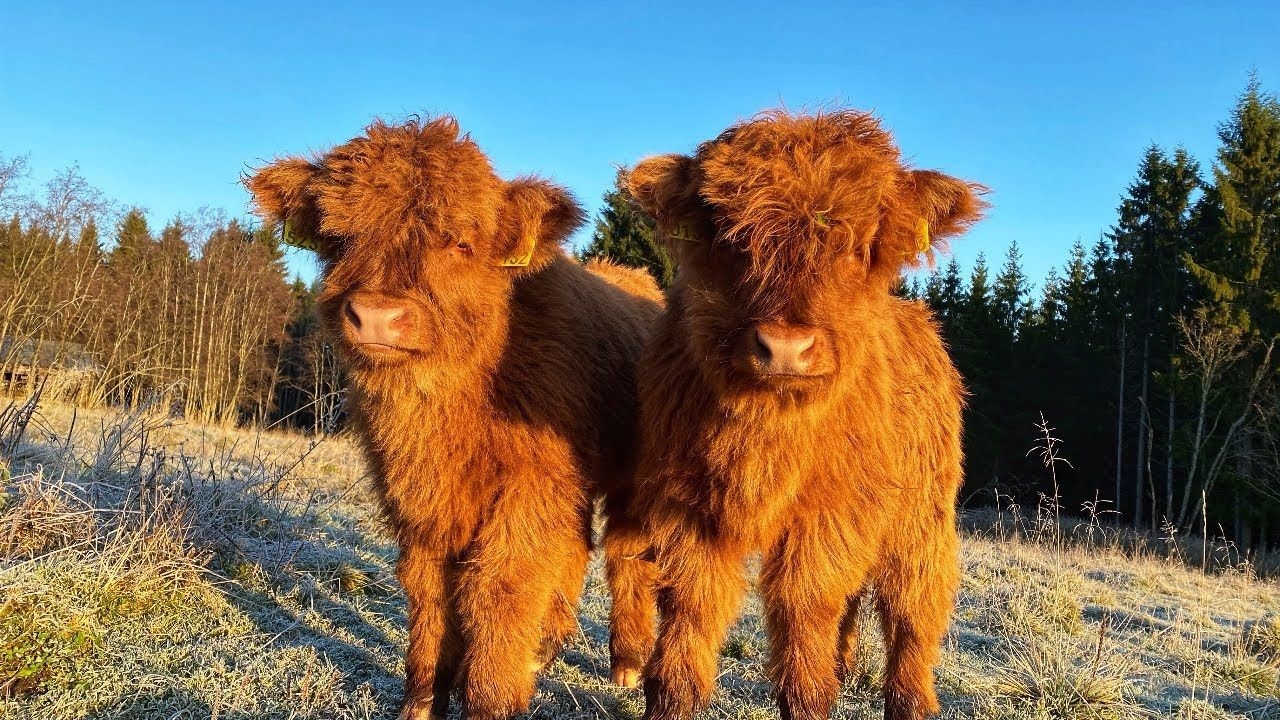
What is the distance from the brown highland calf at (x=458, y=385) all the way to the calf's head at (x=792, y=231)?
88cm

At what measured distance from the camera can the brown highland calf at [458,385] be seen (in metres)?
3.23

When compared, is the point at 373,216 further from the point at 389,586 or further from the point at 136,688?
the point at 389,586

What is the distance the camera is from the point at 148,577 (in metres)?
4.29

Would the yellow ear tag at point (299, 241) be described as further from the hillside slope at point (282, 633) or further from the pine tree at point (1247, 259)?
the pine tree at point (1247, 259)

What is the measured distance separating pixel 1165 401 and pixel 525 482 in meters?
34.3

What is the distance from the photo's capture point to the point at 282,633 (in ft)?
13.7

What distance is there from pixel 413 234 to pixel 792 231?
1.65 meters

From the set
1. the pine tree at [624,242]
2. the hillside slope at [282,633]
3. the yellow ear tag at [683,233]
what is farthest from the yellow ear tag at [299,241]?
the pine tree at [624,242]

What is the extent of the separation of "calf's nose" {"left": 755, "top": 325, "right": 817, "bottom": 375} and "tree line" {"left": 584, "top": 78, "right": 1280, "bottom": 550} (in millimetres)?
15213

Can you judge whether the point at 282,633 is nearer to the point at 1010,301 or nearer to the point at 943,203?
the point at 943,203

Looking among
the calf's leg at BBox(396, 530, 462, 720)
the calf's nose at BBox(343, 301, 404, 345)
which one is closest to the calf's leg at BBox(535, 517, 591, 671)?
the calf's leg at BBox(396, 530, 462, 720)

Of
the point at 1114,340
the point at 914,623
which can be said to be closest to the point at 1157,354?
the point at 1114,340

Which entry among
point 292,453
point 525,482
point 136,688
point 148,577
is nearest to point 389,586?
point 148,577

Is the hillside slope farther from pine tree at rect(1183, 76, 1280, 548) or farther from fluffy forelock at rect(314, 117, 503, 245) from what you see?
pine tree at rect(1183, 76, 1280, 548)
